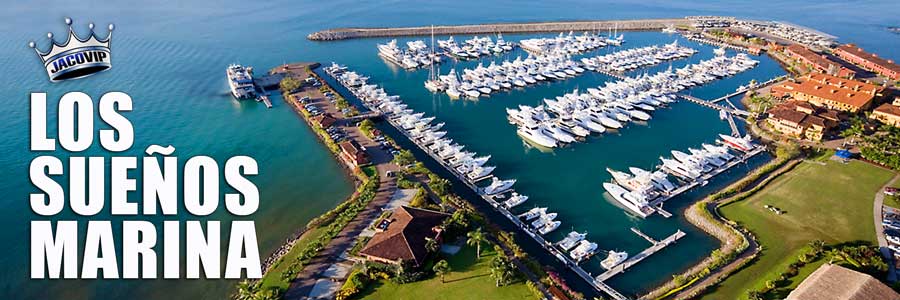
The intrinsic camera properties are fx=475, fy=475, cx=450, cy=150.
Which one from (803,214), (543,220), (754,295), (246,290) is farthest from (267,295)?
(803,214)

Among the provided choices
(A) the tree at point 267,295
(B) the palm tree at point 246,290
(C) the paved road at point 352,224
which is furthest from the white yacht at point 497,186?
(B) the palm tree at point 246,290

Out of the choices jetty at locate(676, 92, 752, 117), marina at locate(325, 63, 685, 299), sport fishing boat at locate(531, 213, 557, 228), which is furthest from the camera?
jetty at locate(676, 92, 752, 117)

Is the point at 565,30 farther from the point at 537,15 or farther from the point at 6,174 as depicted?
the point at 6,174

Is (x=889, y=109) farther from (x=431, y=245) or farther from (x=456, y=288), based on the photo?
(x=431, y=245)

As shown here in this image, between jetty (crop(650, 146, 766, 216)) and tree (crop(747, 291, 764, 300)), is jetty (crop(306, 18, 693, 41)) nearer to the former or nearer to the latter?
jetty (crop(650, 146, 766, 216))

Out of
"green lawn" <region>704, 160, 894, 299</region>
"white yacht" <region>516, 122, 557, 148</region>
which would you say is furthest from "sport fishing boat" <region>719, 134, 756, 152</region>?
"white yacht" <region>516, 122, 557, 148</region>

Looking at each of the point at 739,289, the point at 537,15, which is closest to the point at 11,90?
the point at 739,289

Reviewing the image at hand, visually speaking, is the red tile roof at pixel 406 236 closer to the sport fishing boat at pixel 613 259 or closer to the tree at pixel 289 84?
the sport fishing boat at pixel 613 259
